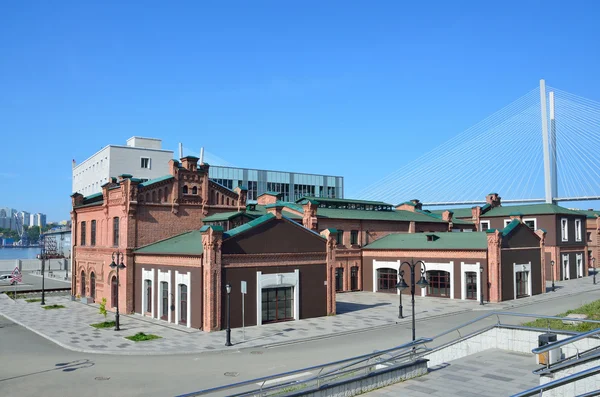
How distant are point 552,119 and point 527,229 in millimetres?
32287

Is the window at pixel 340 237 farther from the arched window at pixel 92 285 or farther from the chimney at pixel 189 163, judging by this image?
the arched window at pixel 92 285

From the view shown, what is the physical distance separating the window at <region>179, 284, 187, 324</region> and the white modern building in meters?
52.1

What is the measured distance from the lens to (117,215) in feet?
127

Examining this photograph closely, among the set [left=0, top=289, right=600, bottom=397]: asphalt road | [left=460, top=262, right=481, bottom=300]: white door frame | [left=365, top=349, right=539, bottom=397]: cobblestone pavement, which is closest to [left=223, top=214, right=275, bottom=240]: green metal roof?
[left=0, top=289, right=600, bottom=397]: asphalt road

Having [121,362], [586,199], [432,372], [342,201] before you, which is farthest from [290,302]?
[586,199]

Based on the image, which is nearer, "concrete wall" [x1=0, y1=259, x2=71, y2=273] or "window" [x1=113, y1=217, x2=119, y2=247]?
"window" [x1=113, y1=217, x2=119, y2=247]

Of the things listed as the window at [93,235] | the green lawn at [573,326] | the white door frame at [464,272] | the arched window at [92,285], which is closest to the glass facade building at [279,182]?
the window at [93,235]

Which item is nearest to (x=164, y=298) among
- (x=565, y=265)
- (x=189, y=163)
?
(x=189, y=163)

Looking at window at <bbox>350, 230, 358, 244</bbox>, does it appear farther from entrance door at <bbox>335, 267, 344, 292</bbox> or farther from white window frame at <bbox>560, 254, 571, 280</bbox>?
white window frame at <bbox>560, 254, 571, 280</bbox>

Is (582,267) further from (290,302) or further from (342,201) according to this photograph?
(290,302)

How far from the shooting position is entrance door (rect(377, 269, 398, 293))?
49.4 m

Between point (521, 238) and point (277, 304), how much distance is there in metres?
25.7

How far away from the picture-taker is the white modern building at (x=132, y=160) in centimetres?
7985

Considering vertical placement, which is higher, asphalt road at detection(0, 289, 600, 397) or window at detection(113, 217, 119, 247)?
window at detection(113, 217, 119, 247)
